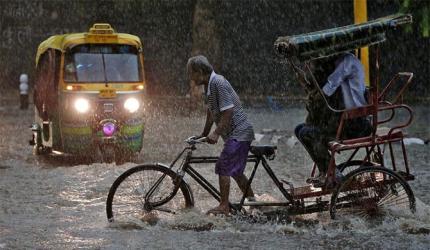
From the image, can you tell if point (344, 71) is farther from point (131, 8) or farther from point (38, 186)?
point (131, 8)

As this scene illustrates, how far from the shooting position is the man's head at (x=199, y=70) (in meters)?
7.91

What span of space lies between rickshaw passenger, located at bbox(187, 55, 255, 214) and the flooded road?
15.8 inches

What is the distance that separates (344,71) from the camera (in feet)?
26.1

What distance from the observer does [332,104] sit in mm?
8172

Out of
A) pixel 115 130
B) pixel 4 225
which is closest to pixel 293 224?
pixel 4 225

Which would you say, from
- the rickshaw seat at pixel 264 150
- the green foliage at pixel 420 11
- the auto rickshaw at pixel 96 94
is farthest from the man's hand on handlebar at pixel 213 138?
the green foliage at pixel 420 11

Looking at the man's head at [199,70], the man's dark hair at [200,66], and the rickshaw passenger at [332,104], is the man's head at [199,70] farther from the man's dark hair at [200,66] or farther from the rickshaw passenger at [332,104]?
the rickshaw passenger at [332,104]

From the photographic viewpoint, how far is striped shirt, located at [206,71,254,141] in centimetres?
788

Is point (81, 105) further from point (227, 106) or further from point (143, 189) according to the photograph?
point (227, 106)

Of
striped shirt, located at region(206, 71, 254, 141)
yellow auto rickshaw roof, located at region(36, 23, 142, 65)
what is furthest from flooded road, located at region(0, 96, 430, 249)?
yellow auto rickshaw roof, located at region(36, 23, 142, 65)

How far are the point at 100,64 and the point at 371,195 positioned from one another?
5706 millimetres

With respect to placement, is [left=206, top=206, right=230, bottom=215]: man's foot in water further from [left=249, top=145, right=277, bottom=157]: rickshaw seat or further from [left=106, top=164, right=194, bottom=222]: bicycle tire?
[left=249, top=145, right=277, bottom=157]: rickshaw seat

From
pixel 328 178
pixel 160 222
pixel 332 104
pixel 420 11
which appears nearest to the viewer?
pixel 328 178

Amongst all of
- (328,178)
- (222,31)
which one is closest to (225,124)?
(328,178)
